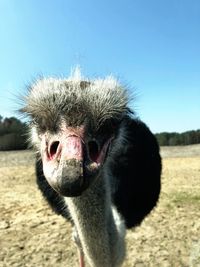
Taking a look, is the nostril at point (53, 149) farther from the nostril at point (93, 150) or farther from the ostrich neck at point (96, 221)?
the ostrich neck at point (96, 221)

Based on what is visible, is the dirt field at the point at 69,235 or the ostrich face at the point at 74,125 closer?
the ostrich face at the point at 74,125

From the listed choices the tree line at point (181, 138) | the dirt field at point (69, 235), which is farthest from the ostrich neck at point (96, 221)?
the tree line at point (181, 138)

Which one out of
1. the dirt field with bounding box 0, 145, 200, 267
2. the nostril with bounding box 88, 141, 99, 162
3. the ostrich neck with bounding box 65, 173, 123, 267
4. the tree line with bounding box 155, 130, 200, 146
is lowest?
the dirt field with bounding box 0, 145, 200, 267

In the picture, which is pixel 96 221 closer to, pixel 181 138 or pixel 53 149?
pixel 53 149

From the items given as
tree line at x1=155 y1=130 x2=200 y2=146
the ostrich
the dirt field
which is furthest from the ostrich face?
tree line at x1=155 y1=130 x2=200 y2=146

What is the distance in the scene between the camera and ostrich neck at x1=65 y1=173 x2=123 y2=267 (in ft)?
5.70

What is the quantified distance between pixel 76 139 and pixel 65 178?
0.55ft

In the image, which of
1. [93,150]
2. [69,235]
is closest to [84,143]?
[93,150]

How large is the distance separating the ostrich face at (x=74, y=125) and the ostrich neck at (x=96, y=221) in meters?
0.28

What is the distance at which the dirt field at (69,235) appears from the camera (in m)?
3.36

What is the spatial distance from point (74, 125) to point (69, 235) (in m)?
2.56

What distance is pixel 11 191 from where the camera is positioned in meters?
5.79

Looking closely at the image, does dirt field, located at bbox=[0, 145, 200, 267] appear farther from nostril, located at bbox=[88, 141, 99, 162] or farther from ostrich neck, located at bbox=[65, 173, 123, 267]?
nostril, located at bbox=[88, 141, 99, 162]

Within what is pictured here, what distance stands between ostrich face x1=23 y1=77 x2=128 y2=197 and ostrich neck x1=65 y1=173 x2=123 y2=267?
0.28 metres
